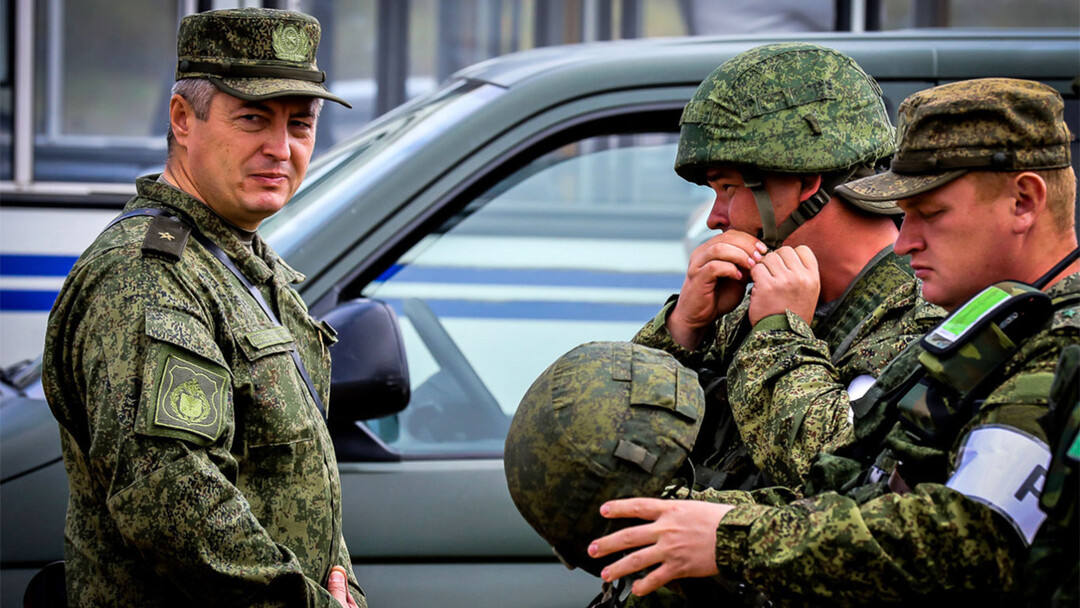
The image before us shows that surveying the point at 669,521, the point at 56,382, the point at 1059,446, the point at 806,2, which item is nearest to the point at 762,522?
the point at 669,521

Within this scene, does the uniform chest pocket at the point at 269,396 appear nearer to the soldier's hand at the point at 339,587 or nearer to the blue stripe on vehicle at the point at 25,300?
the soldier's hand at the point at 339,587

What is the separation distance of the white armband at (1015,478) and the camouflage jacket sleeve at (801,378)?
38 centimetres

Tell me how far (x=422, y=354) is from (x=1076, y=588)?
1923 mm

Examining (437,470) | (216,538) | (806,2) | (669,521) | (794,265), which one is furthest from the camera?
(806,2)

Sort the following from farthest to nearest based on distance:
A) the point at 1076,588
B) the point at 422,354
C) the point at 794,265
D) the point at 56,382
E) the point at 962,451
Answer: the point at 422,354 < the point at 794,265 < the point at 56,382 < the point at 962,451 < the point at 1076,588

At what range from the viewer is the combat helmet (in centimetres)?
219

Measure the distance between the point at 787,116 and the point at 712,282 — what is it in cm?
33

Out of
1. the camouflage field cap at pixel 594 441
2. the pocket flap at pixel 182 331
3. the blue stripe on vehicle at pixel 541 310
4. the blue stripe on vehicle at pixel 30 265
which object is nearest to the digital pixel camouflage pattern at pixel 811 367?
the camouflage field cap at pixel 594 441

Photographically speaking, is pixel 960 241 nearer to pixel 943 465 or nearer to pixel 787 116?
pixel 943 465

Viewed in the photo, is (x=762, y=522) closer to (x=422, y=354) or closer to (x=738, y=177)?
(x=738, y=177)

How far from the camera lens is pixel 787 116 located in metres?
2.20

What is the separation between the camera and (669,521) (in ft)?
5.53

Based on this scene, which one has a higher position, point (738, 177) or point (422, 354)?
point (738, 177)

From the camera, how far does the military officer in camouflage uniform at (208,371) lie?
1.83m
